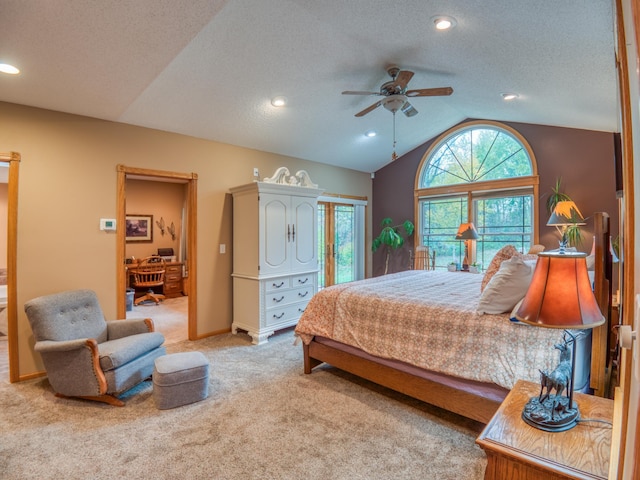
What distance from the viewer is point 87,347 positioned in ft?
8.56

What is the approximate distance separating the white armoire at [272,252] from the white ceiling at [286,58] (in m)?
0.85

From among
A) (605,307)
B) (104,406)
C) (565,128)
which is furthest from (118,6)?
(565,128)

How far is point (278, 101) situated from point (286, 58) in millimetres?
746

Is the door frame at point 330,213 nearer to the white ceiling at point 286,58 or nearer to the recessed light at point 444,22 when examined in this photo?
the white ceiling at point 286,58

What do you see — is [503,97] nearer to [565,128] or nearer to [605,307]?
[565,128]

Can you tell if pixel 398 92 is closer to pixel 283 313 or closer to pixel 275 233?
pixel 275 233

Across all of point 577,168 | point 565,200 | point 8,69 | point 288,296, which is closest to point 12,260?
point 8,69

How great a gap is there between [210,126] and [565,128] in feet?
15.7

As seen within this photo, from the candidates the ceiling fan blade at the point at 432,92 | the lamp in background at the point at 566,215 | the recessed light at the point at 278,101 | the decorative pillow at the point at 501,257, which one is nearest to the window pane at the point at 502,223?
the lamp in background at the point at 566,215

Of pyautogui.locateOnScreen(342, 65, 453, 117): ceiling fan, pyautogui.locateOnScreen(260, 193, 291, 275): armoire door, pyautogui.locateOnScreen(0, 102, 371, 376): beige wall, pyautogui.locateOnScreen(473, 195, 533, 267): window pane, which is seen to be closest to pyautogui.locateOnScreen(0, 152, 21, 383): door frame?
pyautogui.locateOnScreen(0, 102, 371, 376): beige wall

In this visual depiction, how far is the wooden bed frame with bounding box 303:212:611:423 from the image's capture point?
1.80 meters

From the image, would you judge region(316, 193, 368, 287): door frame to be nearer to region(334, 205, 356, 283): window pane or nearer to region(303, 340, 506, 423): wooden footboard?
region(334, 205, 356, 283): window pane

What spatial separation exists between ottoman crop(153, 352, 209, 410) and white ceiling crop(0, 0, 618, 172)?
2.40 m

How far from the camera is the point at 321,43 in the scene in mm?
3045
